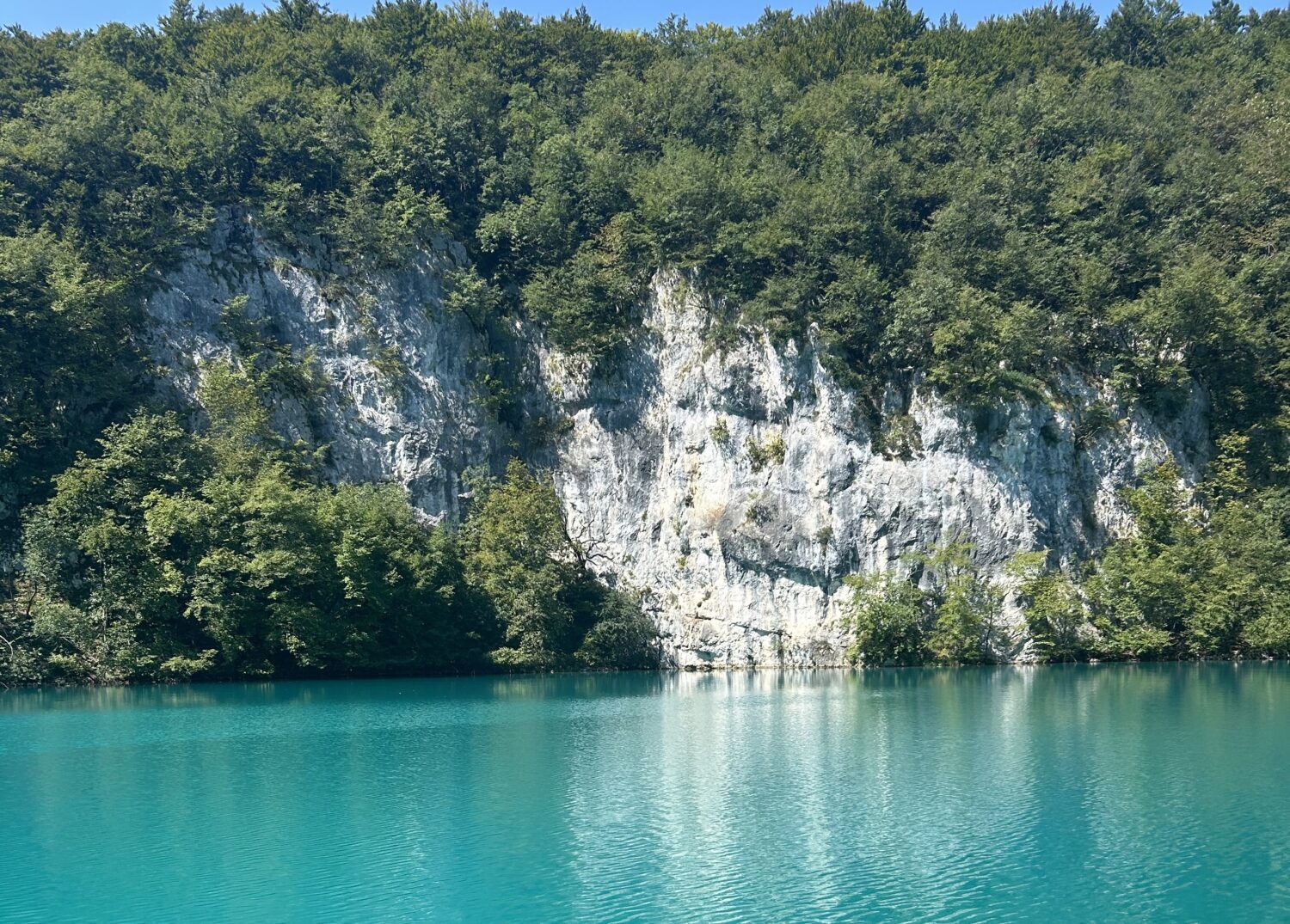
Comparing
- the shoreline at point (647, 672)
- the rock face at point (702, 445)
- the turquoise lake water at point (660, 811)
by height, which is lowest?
the turquoise lake water at point (660, 811)

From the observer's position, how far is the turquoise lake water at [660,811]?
17.2 meters

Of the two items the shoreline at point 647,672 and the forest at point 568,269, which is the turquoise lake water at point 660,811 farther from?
the forest at point 568,269

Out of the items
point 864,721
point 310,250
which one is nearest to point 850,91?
point 310,250

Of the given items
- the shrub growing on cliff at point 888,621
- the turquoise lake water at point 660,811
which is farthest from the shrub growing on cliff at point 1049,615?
the turquoise lake water at point 660,811

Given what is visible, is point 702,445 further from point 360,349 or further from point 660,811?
point 660,811

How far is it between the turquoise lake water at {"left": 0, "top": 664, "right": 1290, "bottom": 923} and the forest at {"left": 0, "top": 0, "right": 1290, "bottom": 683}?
1218cm

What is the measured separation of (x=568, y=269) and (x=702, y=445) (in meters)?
13.1

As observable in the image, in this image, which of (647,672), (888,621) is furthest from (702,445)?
(888,621)

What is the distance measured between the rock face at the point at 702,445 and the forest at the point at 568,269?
156cm

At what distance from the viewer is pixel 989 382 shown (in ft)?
182

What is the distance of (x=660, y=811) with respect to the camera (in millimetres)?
22812

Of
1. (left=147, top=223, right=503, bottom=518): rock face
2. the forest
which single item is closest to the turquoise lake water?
the forest

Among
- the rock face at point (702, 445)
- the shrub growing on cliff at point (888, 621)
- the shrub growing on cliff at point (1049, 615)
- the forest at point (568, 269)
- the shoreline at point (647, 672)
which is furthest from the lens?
the rock face at point (702, 445)

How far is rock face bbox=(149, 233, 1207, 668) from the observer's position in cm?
5591
